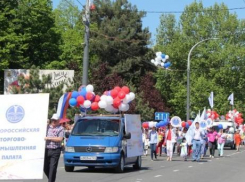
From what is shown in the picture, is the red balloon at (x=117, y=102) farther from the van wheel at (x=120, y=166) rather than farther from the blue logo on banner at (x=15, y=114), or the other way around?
the blue logo on banner at (x=15, y=114)

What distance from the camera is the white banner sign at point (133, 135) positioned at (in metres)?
20.6

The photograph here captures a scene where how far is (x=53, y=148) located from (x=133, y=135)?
836cm

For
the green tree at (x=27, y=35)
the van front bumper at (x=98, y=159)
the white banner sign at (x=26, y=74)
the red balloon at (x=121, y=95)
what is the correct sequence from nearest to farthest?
the van front bumper at (x=98, y=159)
the red balloon at (x=121, y=95)
the white banner sign at (x=26, y=74)
the green tree at (x=27, y=35)

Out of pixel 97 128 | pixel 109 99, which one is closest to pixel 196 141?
pixel 109 99

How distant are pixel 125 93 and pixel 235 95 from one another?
56674 mm

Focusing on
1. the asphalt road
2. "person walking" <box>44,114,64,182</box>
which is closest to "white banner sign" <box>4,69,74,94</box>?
the asphalt road

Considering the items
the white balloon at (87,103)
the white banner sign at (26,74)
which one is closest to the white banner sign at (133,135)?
the white balloon at (87,103)

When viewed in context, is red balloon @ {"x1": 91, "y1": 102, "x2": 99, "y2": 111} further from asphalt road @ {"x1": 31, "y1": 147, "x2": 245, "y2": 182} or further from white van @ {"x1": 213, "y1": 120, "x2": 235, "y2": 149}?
white van @ {"x1": 213, "y1": 120, "x2": 235, "y2": 149}

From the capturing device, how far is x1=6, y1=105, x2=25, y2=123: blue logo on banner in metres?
11.9

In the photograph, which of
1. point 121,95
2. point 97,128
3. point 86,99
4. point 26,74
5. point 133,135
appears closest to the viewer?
point 97,128

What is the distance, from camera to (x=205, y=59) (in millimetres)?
76125

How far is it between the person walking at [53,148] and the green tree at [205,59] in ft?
195

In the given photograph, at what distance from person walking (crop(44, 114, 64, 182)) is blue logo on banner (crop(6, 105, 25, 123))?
4.56 ft

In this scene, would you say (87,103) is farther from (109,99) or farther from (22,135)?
(22,135)
